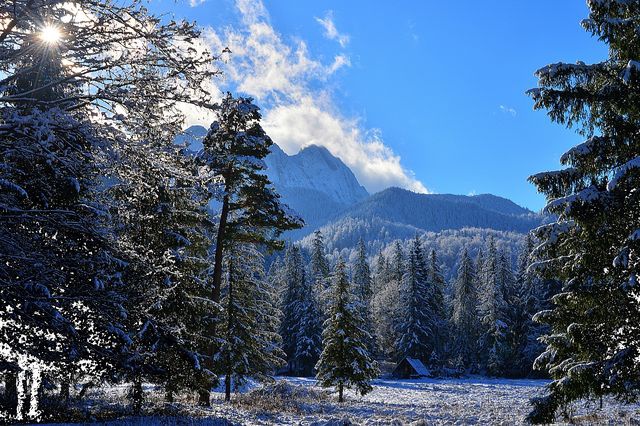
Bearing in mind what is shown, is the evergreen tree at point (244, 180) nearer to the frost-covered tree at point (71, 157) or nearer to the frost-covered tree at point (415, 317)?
the frost-covered tree at point (71, 157)

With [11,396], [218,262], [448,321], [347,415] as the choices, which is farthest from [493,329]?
[11,396]

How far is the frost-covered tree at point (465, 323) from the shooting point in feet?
197

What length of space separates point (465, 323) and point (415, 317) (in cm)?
912

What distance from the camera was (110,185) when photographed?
22.8 ft

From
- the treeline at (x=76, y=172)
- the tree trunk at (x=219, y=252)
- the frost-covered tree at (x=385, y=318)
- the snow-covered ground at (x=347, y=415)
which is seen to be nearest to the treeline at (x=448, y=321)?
the frost-covered tree at (x=385, y=318)

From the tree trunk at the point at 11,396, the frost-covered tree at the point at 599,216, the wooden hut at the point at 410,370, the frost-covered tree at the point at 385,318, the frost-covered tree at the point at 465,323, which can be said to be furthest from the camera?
the frost-covered tree at the point at 385,318

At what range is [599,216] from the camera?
8.48m

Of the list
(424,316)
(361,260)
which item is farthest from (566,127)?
(361,260)

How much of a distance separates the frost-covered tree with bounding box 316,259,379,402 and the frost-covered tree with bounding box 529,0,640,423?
20.4 metres

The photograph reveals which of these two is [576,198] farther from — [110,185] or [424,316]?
[424,316]

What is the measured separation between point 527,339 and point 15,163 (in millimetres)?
58122

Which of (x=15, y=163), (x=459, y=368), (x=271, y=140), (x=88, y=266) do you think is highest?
(x=271, y=140)

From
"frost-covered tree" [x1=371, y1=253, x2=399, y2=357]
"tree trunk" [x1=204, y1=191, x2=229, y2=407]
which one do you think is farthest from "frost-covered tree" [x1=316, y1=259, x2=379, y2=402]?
"frost-covered tree" [x1=371, y1=253, x2=399, y2=357]

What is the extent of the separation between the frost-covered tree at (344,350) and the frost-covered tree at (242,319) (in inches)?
242
